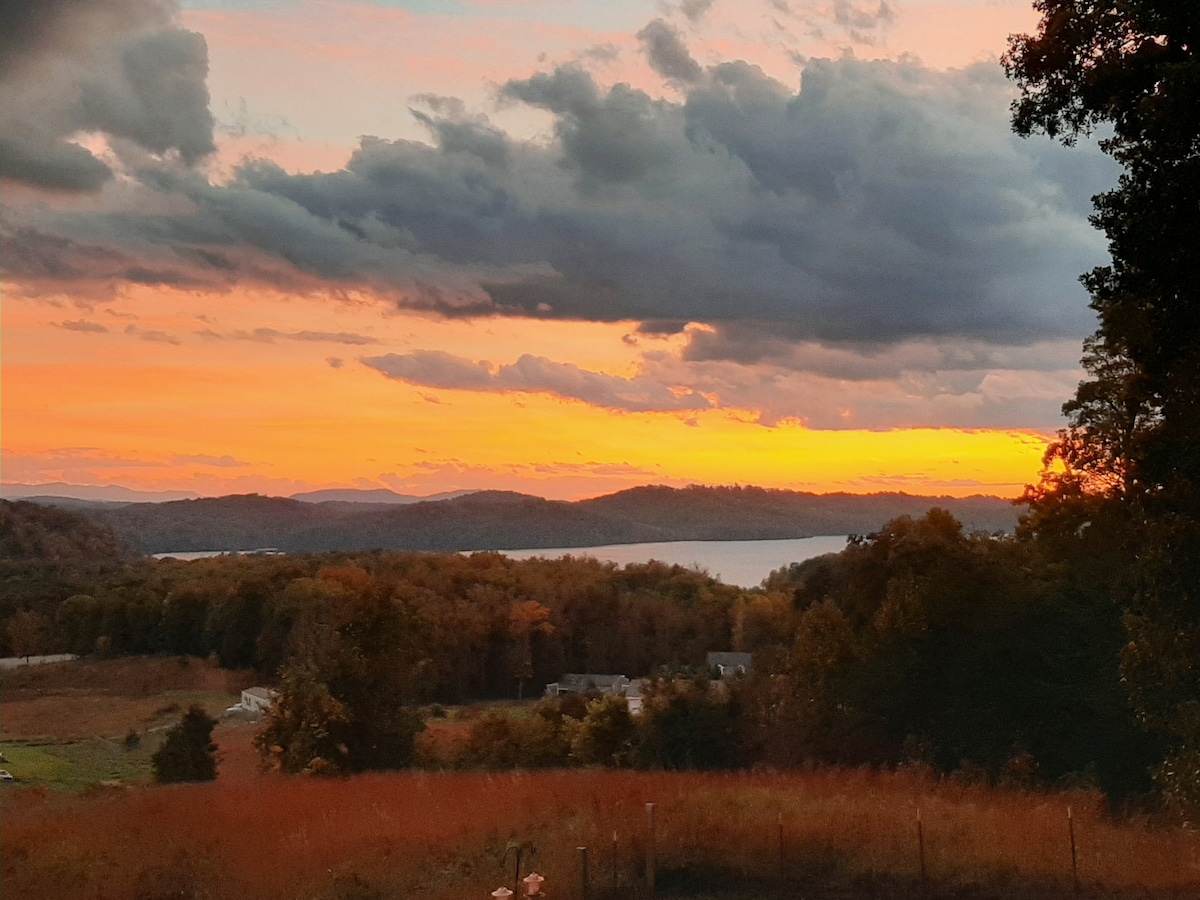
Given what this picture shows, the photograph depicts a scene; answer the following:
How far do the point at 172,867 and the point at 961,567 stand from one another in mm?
19098

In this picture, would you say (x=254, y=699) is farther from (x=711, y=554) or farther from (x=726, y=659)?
(x=711, y=554)

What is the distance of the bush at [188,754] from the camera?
99.1ft

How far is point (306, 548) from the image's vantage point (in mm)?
115812

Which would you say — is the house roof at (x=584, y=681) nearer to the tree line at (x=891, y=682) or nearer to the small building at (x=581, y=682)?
the small building at (x=581, y=682)

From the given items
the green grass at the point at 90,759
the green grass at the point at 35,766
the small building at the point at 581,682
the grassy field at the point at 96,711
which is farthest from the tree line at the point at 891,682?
the small building at the point at 581,682

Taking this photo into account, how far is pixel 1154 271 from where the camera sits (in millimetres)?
13484

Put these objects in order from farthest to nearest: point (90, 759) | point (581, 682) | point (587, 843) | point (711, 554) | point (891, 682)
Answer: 1. point (711, 554)
2. point (581, 682)
3. point (90, 759)
4. point (891, 682)
5. point (587, 843)

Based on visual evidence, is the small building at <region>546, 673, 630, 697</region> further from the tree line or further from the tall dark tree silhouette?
the tall dark tree silhouette

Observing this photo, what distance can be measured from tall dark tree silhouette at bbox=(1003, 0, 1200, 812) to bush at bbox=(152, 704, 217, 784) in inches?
935

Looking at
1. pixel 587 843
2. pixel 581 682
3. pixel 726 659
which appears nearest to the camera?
pixel 587 843

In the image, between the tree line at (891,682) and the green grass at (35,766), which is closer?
the tree line at (891,682)

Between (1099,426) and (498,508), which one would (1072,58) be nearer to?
(1099,426)

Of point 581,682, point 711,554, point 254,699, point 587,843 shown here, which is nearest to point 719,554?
point 711,554

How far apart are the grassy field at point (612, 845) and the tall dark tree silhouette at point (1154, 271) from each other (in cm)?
263
